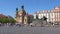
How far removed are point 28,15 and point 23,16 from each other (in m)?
6.53

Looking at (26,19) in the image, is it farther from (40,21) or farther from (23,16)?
(40,21)

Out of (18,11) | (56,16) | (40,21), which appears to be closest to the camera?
(40,21)

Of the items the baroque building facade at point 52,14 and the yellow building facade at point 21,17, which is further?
the yellow building facade at point 21,17

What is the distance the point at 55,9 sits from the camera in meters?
122

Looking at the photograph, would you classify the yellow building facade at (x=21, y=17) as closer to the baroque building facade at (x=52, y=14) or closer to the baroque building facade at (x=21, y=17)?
the baroque building facade at (x=21, y=17)

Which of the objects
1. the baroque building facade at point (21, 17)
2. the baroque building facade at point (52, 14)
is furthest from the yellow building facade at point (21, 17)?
the baroque building facade at point (52, 14)

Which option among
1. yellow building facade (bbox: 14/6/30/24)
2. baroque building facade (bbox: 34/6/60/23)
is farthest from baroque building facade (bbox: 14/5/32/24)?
baroque building facade (bbox: 34/6/60/23)

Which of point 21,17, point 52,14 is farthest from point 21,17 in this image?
point 52,14

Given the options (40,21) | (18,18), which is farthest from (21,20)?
(40,21)

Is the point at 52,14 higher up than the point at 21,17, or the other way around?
the point at 52,14

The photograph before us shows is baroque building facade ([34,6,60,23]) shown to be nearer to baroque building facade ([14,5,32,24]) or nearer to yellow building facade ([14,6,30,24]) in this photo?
baroque building facade ([14,5,32,24])

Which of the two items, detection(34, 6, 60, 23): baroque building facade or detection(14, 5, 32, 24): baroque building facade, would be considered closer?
detection(34, 6, 60, 23): baroque building facade

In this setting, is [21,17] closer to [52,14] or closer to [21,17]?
[21,17]

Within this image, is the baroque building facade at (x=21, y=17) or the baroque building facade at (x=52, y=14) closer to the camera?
the baroque building facade at (x=52, y=14)
